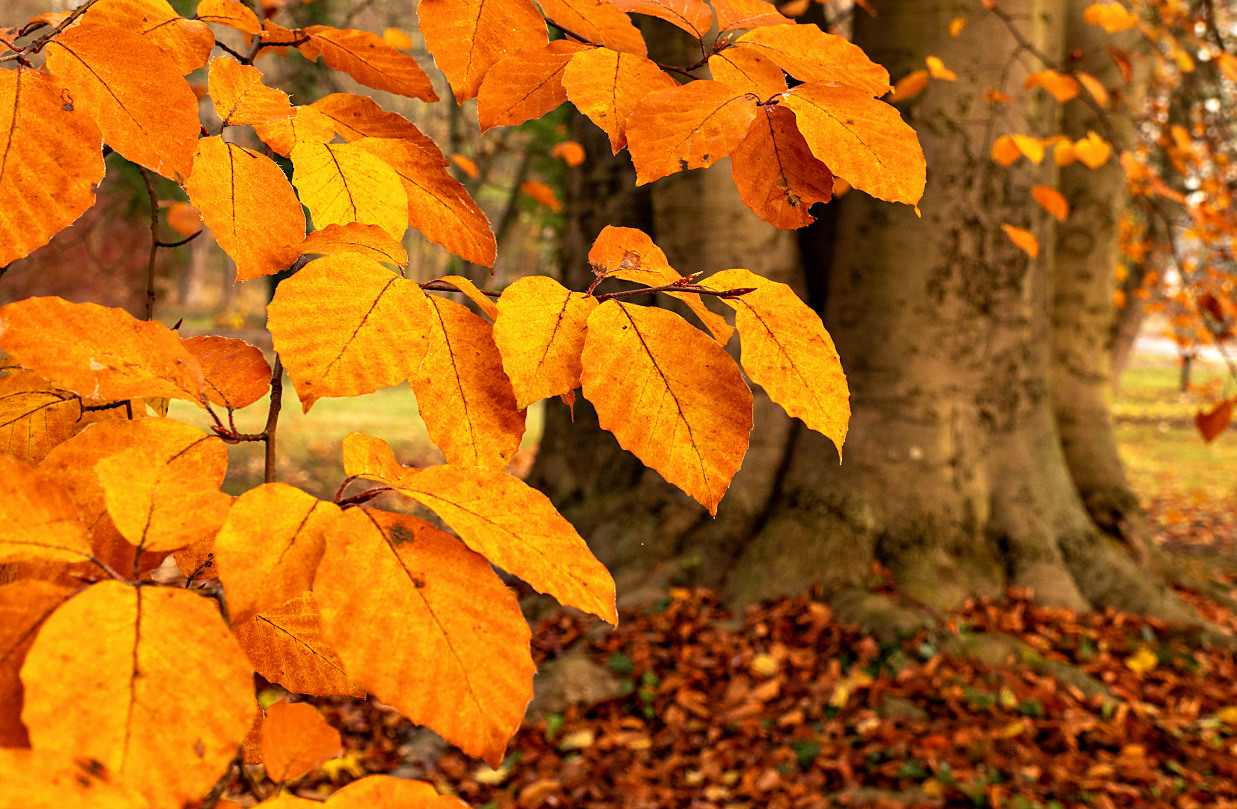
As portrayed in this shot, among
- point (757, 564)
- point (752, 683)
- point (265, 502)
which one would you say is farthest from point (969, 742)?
point (265, 502)

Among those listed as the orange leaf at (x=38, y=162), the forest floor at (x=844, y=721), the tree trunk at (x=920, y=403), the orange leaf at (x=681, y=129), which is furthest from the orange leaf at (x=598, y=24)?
the tree trunk at (x=920, y=403)

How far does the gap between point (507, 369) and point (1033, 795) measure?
2.71 metres

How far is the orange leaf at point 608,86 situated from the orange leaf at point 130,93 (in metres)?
0.27

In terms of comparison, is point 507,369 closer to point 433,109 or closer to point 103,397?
point 103,397

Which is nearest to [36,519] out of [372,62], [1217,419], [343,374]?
[343,374]

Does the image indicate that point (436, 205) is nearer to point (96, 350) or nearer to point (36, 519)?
point (96, 350)

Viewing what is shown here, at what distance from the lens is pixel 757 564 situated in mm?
3533

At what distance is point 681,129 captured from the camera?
60 cm

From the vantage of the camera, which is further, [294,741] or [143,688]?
[294,741]

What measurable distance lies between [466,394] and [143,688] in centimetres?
26

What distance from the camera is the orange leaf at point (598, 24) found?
0.71 m

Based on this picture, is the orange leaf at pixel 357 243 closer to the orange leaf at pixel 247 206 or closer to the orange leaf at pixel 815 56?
the orange leaf at pixel 247 206

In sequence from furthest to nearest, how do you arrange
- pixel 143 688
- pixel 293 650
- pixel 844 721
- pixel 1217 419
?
pixel 1217 419, pixel 844 721, pixel 293 650, pixel 143 688

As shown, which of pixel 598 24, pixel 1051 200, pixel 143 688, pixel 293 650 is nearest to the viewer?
pixel 143 688
